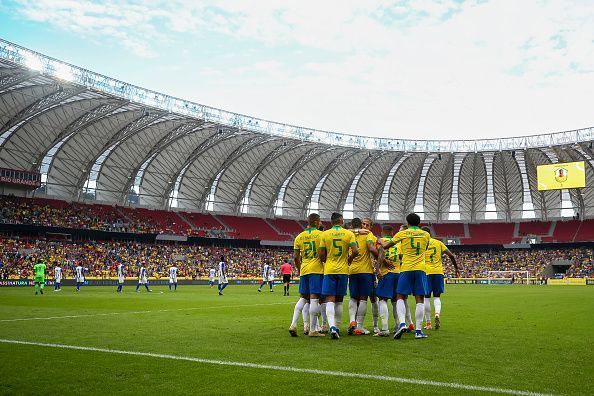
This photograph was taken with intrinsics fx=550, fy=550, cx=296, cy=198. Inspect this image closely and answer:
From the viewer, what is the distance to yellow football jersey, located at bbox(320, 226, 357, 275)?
11445mm

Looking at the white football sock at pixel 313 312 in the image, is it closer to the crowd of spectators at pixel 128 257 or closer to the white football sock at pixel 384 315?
the white football sock at pixel 384 315

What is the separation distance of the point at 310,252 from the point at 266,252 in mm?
63982

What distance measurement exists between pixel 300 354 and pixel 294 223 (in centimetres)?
7254

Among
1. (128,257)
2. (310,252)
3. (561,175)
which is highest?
(561,175)

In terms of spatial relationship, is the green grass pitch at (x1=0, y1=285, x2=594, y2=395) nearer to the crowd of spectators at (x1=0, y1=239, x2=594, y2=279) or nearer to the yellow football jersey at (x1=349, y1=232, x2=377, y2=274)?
the yellow football jersey at (x1=349, y1=232, x2=377, y2=274)

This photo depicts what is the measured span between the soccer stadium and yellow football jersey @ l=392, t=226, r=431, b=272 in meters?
0.03

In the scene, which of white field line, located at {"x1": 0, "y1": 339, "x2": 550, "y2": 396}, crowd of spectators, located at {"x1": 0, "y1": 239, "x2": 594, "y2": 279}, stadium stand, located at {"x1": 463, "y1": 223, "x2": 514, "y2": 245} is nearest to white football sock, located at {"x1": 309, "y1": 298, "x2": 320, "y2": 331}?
white field line, located at {"x1": 0, "y1": 339, "x2": 550, "y2": 396}

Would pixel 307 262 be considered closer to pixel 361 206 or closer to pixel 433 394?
pixel 433 394

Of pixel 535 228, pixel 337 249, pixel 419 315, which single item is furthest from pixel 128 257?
pixel 535 228

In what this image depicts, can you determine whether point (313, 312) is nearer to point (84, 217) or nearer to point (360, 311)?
point (360, 311)

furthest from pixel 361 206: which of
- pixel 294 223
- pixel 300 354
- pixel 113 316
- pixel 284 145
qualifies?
pixel 300 354

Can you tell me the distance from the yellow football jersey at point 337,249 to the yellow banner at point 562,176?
165 ft

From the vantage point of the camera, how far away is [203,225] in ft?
238

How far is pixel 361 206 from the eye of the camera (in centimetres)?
8106
